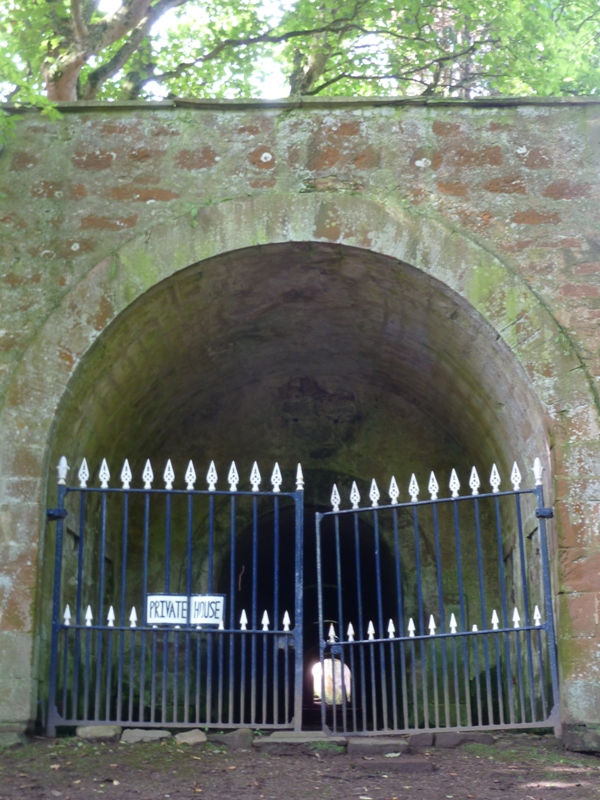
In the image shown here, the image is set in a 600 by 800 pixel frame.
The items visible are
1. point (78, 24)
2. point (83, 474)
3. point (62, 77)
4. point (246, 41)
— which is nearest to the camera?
point (83, 474)

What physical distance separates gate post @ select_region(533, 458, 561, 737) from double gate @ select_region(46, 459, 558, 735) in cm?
1

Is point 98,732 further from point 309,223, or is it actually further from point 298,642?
point 309,223

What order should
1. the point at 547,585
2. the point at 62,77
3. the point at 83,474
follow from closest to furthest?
the point at 547,585, the point at 83,474, the point at 62,77

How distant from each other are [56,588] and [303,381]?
321 cm

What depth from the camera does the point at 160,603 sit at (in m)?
5.57

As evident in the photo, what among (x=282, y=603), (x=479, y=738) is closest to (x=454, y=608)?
(x=479, y=738)

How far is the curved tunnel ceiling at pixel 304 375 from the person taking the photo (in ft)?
19.4

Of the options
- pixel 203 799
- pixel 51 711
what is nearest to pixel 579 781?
pixel 203 799

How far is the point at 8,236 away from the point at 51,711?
3.02 metres

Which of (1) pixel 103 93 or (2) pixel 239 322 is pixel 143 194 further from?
(1) pixel 103 93

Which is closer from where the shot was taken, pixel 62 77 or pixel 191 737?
pixel 191 737

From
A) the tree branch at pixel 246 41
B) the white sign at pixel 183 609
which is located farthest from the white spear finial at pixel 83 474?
the tree branch at pixel 246 41

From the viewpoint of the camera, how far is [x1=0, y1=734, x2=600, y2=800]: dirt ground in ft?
14.3

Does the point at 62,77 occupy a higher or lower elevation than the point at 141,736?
higher
